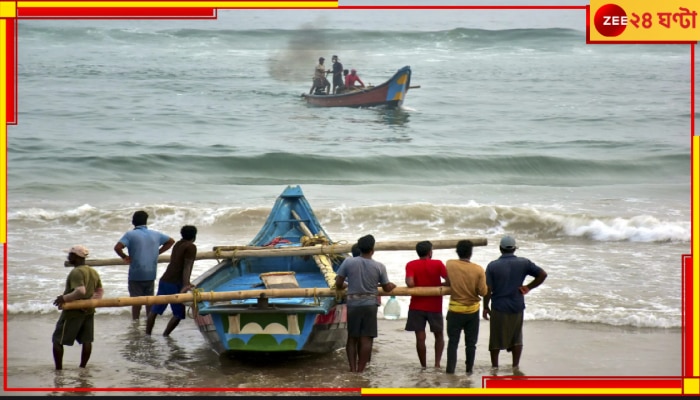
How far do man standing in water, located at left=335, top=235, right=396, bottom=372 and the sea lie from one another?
2.47 m

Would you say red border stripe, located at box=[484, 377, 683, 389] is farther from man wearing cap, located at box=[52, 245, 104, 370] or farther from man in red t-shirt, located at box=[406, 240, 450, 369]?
man wearing cap, located at box=[52, 245, 104, 370]

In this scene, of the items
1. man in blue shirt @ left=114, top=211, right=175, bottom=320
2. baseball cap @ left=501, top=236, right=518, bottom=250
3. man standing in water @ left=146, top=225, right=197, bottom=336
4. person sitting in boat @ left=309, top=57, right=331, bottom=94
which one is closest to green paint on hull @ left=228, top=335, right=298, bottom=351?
man standing in water @ left=146, top=225, right=197, bottom=336

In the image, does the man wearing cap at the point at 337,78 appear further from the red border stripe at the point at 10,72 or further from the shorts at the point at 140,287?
the red border stripe at the point at 10,72

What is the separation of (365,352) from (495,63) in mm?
28444

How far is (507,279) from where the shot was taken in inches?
293

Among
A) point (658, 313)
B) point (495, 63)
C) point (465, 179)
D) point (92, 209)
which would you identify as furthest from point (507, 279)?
point (495, 63)

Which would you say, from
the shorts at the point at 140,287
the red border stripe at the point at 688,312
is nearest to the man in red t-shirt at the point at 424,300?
the red border stripe at the point at 688,312

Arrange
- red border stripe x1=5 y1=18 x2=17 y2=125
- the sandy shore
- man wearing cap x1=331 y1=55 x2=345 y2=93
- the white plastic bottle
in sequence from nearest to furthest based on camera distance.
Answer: red border stripe x1=5 y1=18 x2=17 y2=125 < the sandy shore < the white plastic bottle < man wearing cap x1=331 y1=55 x2=345 y2=93

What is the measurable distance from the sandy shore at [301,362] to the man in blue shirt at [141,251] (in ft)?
1.72

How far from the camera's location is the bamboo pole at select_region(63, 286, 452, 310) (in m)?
7.26

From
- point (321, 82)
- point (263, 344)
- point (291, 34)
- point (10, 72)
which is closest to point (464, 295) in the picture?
point (263, 344)

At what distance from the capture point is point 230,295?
743cm

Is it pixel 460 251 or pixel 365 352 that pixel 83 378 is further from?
pixel 460 251

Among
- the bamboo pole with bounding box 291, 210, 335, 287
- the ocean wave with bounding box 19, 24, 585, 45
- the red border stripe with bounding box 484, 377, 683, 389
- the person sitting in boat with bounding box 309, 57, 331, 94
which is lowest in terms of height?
the red border stripe with bounding box 484, 377, 683, 389
